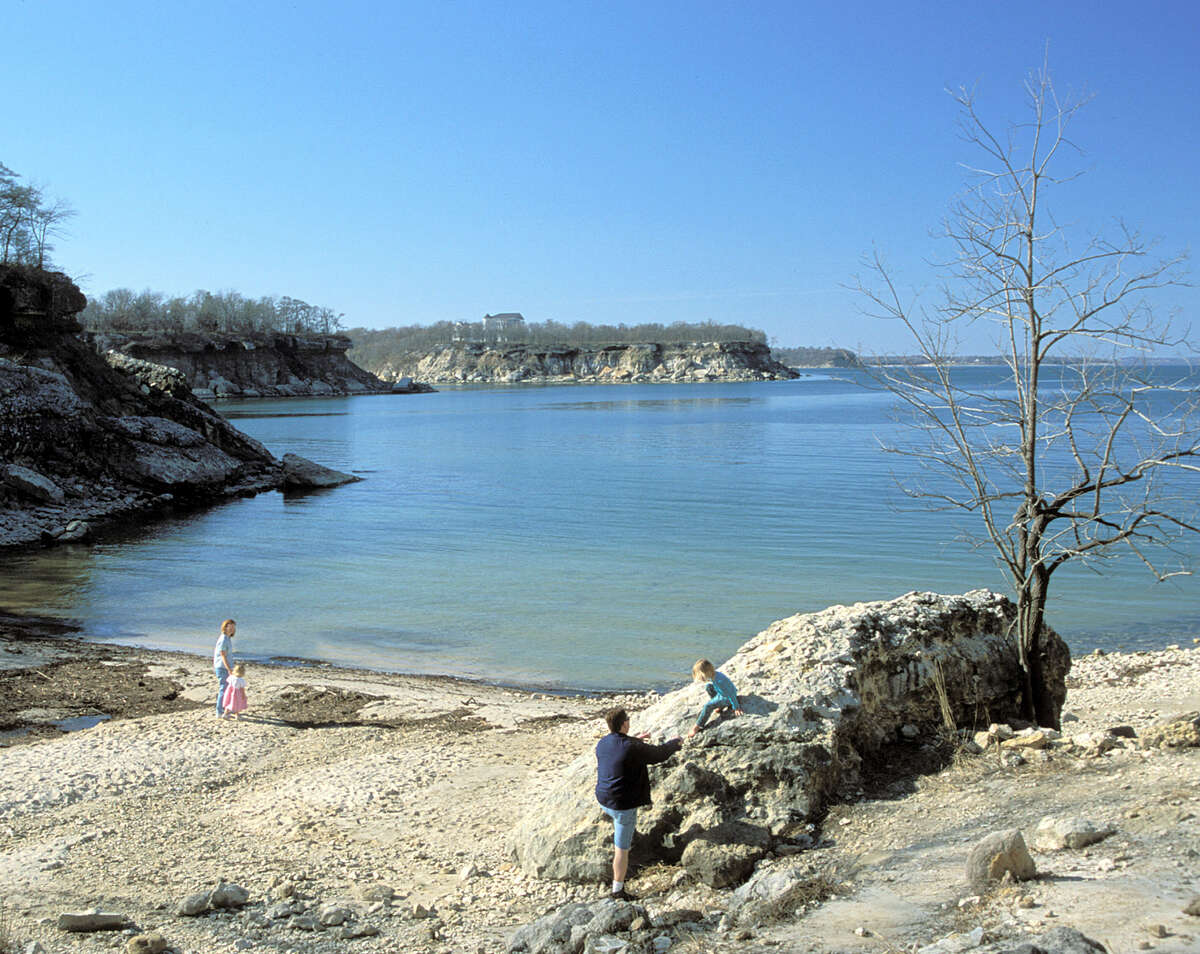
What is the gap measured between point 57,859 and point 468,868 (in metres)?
3.67

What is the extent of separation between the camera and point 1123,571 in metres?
22.0

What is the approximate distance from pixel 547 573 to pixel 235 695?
39.7 feet

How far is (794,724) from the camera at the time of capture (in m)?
7.84

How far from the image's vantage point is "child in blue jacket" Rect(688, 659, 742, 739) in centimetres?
798

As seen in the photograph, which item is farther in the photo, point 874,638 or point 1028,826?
point 874,638

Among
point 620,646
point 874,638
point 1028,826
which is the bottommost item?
point 620,646

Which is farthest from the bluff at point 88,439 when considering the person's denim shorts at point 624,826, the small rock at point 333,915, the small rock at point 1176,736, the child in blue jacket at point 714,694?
the small rock at point 1176,736

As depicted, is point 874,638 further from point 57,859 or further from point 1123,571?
point 1123,571

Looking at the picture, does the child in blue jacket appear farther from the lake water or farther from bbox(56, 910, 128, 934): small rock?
the lake water

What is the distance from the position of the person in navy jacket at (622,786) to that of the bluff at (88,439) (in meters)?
27.9

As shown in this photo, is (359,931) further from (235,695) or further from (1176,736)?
(235,695)

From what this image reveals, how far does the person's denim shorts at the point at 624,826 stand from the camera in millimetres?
6992

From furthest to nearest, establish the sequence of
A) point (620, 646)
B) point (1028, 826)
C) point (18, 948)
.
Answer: point (620, 646) < point (1028, 826) < point (18, 948)

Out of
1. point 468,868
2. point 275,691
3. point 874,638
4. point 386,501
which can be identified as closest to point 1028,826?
point 874,638
